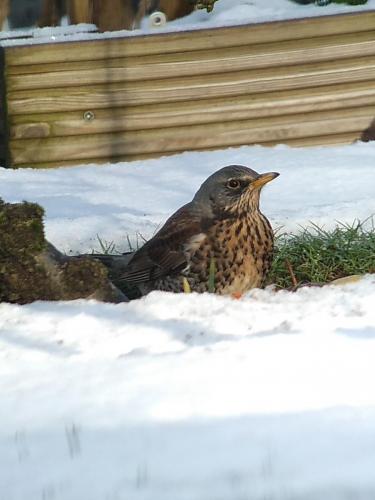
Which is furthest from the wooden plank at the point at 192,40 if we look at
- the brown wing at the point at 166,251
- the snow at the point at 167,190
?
the brown wing at the point at 166,251

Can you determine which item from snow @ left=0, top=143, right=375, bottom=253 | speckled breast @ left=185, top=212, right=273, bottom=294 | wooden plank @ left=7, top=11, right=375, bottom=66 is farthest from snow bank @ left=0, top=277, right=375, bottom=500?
wooden plank @ left=7, top=11, right=375, bottom=66

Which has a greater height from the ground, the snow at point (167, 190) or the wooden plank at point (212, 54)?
the wooden plank at point (212, 54)

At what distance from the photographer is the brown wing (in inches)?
245

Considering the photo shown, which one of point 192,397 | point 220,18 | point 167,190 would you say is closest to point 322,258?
point 167,190

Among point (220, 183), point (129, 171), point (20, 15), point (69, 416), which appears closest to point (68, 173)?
point (129, 171)

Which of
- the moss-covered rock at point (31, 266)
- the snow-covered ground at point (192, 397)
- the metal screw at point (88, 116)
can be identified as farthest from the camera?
the metal screw at point (88, 116)

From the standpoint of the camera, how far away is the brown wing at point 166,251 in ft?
20.4

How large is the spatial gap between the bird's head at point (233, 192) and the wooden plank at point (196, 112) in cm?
279

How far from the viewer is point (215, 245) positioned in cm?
620

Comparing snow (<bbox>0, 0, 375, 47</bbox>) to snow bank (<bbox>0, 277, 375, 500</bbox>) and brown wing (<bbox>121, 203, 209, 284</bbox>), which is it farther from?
snow bank (<bbox>0, 277, 375, 500</bbox>)

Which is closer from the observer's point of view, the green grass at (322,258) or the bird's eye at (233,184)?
the bird's eye at (233,184)

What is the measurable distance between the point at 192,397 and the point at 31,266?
161 centimetres

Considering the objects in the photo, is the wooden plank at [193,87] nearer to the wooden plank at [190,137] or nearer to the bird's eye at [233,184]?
the wooden plank at [190,137]

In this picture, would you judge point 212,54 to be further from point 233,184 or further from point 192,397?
point 192,397
